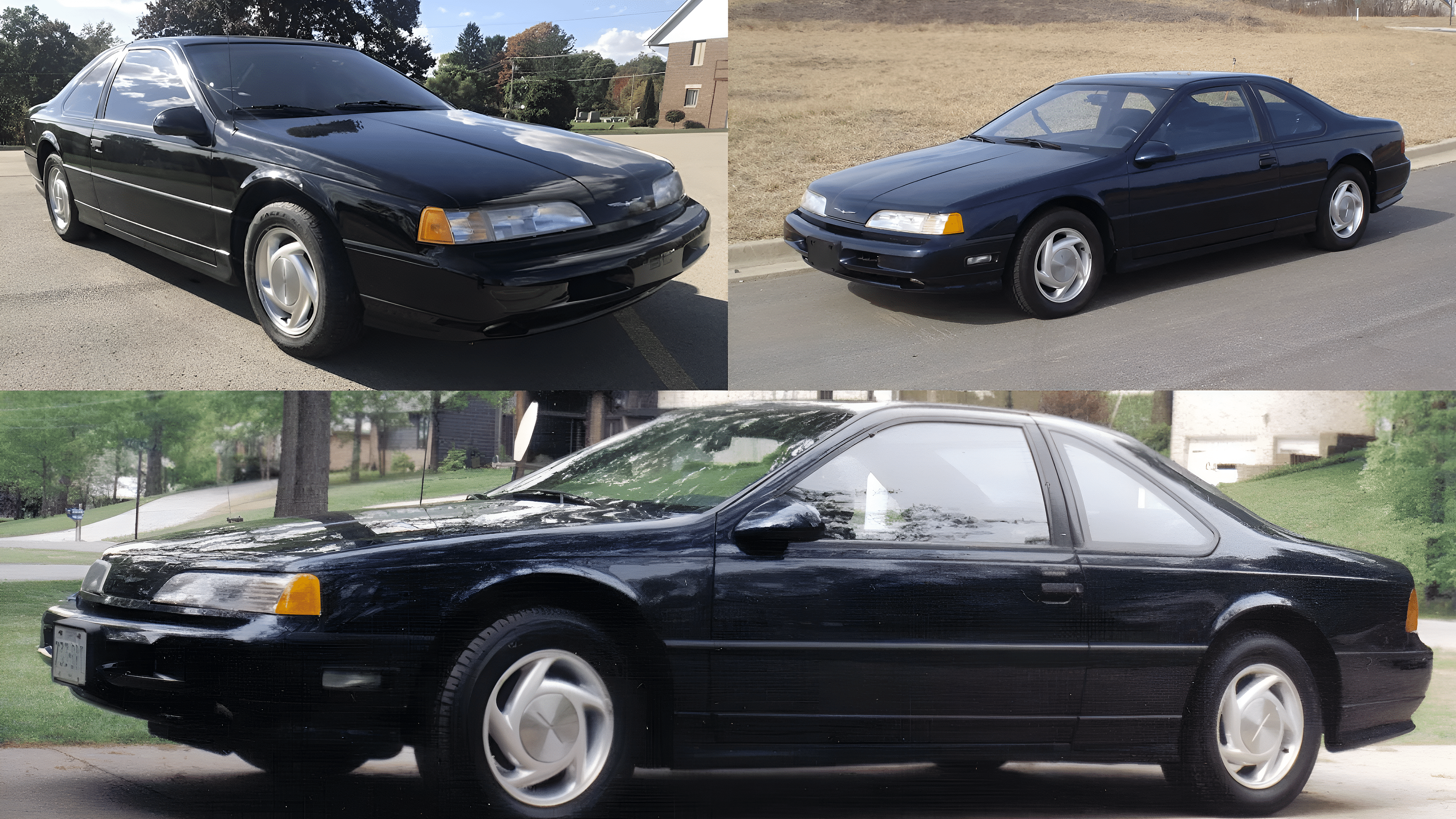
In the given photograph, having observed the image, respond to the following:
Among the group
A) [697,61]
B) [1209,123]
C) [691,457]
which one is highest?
[697,61]

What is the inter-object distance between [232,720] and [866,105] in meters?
13.5

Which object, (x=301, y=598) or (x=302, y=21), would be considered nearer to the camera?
(x=301, y=598)

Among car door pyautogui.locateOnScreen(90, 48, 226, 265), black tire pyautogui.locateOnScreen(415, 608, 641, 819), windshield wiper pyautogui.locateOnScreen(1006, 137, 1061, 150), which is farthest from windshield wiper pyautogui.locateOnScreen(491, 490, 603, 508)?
windshield wiper pyautogui.locateOnScreen(1006, 137, 1061, 150)

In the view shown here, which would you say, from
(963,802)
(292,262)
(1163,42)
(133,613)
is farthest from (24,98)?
(1163,42)

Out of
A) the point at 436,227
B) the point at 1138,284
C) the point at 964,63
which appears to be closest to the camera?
the point at 436,227

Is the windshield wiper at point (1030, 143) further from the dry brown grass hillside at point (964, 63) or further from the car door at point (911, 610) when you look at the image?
the car door at point (911, 610)

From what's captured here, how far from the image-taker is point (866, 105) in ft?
48.3

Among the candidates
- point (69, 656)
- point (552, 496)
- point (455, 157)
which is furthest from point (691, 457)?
point (69, 656)

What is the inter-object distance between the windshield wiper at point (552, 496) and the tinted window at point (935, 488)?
2.31ft

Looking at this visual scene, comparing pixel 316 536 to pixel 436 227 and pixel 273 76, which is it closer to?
pixel 436 227

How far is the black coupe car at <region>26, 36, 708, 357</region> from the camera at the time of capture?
4.07 metres

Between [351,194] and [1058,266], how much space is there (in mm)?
3876

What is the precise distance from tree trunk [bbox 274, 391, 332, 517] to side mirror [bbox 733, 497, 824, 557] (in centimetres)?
374

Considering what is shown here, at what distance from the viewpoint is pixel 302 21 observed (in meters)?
4.52
